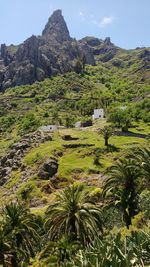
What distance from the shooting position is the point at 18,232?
153 feet

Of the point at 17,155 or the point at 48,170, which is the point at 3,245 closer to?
the point at 48,170

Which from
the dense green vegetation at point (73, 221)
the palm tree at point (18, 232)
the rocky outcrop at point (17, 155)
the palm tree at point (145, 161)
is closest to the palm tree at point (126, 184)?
the dense green vegetation at point (73, 221)

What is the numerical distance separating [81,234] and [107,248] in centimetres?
1355

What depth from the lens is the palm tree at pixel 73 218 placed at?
142ft

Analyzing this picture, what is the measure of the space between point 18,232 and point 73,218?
6.54 m

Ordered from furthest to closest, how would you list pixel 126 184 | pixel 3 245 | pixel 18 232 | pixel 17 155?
1. pixel 17 155
2. pixel 126 184
3. pixel 18 232
4. pixel 3 245

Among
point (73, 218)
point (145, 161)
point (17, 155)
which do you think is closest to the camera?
point (73, 218)

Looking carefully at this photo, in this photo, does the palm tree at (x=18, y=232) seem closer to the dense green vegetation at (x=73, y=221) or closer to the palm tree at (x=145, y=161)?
the dense green vegetation at (x=73, y=221)

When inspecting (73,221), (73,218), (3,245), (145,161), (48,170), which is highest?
(145,161)

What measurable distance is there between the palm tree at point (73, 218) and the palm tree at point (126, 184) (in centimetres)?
584

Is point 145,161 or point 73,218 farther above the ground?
point 145,161

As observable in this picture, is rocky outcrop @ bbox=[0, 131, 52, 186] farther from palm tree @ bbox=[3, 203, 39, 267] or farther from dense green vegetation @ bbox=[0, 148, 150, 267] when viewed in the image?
palm tree @ bbox=[3, 203, 39, 267]

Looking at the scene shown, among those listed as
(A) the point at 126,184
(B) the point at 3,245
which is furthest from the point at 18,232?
(A) the point at 126,184

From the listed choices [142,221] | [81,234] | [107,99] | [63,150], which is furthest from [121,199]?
[107,99]
